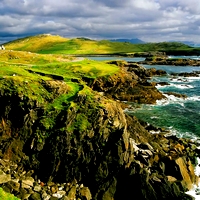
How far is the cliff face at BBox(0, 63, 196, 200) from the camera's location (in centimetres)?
2698

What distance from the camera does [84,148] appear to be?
93.9 feet

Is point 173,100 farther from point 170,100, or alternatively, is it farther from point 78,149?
point 78,149

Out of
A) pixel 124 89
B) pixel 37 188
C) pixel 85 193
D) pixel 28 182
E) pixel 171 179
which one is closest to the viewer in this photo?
pixel 37 188

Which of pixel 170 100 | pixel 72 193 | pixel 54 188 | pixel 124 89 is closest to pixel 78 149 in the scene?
pixel 54 188

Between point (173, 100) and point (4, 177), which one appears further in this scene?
point (173, 100)

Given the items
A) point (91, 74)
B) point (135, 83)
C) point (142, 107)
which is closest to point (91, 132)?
point (142, 107)

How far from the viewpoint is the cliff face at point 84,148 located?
88.5ft

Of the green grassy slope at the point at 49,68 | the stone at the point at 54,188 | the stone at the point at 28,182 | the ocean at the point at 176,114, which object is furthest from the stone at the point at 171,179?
the green grassy slope at the point at 49,68

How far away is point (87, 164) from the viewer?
28.2 meters

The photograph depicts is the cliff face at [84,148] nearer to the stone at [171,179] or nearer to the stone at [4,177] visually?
the stone at [171,179]

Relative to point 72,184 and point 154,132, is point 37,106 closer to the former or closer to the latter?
point 72,184

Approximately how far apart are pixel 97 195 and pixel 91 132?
6412mm

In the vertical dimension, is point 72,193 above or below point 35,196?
below

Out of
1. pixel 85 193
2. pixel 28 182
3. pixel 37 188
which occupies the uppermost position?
pixel 28 182
